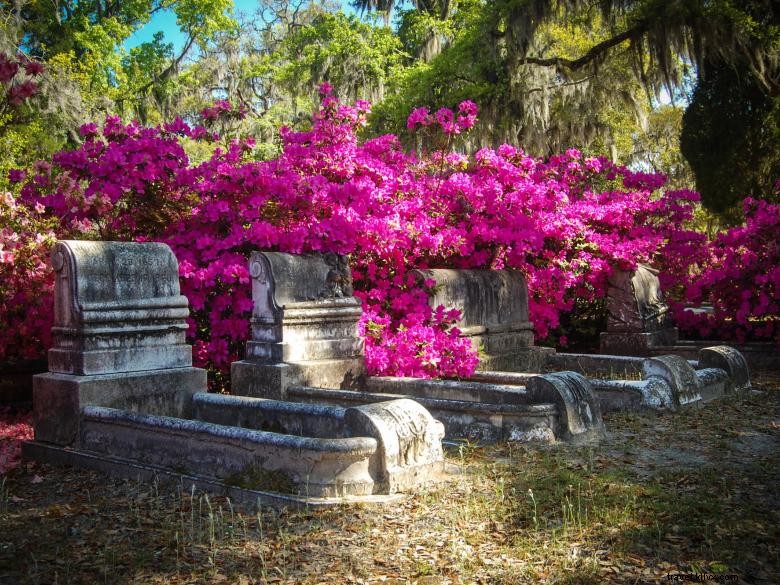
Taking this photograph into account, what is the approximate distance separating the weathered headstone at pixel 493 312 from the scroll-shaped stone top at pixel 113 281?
2876mm

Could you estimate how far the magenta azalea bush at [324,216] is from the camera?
6.94 m

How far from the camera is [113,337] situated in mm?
5316

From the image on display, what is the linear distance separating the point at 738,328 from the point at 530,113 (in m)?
8.20

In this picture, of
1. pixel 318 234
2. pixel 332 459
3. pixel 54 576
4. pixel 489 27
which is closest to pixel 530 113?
pixel 489 27

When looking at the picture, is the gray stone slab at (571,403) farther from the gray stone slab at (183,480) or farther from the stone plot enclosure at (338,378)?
the gray stone slab at (183,480)

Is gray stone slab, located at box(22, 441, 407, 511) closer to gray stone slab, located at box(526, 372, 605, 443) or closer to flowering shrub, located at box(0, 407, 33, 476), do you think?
flowering shrub, located at box(0, 407, 33, 476)

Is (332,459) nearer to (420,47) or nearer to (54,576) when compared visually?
(54,576)

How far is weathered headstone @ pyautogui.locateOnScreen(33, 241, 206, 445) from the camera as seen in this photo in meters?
5.18

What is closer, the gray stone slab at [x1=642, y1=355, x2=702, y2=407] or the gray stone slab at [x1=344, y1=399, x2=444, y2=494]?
the gray stone slab at [x1=344, y1=399, x2=444, y2=494]

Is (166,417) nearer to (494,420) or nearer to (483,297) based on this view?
(494,420)

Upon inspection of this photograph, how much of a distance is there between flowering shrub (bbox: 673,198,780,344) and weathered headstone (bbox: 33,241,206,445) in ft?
22.7

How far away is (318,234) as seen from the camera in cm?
680

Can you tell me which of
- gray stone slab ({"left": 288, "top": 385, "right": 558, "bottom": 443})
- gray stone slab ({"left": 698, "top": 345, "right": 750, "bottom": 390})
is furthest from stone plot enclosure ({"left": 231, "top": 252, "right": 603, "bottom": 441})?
gray stone slab ({"left": 698, "top": 345, "right": 750, "bottom": 390})

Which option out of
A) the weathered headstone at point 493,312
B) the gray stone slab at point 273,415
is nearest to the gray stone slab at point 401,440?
the gray stone slab at point 273,415
